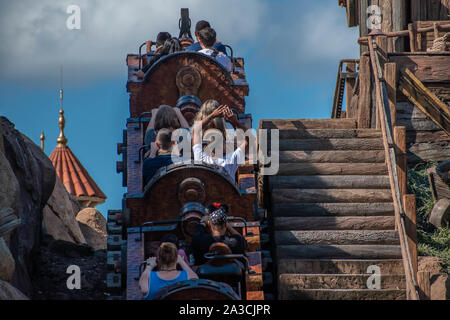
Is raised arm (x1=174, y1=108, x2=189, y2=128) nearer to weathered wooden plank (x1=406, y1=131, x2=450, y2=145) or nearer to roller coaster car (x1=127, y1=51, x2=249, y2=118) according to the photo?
roller coaster car (x1=127, y1=51, x2=249, y2=118)

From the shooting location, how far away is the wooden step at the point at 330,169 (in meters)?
13.3

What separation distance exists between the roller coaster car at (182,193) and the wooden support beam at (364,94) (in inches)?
184

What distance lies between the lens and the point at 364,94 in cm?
1527

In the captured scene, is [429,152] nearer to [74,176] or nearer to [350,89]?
[350,89]

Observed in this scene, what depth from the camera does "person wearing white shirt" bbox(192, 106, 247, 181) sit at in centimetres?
1131

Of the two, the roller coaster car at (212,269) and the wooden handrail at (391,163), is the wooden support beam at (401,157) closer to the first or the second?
the wooden handrail at (391,163)

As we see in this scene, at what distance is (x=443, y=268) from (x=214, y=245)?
3997 millimetres

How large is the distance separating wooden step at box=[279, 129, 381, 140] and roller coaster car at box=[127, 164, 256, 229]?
3.36 meters

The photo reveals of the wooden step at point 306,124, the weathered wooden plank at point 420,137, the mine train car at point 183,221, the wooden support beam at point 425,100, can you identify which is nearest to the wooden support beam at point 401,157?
the mine train car at point 183,221

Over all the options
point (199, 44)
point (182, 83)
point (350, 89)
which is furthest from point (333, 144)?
point (350, 89)

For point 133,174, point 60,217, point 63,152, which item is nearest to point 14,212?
point 133,174

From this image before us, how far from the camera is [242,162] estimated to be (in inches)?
467

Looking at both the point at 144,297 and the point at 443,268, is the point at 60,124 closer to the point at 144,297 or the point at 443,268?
the point at 443,268
